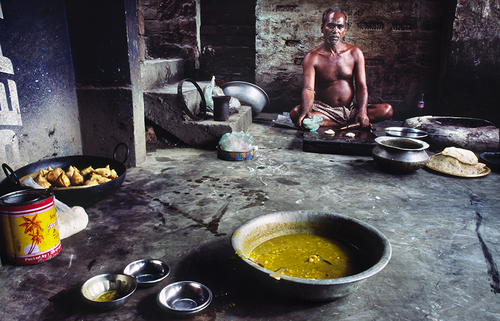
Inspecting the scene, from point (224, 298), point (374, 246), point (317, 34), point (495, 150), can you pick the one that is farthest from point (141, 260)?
point (317, 34)

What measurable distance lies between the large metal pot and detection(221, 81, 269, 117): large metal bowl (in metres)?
2.85

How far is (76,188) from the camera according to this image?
2182 millimetres

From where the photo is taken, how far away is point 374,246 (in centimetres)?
163

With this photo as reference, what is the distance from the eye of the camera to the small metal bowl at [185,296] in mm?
1437

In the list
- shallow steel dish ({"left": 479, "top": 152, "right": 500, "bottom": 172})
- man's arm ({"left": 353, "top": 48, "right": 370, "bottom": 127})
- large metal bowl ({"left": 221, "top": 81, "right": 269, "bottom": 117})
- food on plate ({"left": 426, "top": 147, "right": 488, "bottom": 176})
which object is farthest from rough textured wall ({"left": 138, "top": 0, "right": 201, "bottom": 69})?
shallow steel dish ({"left": 479, "top": 152, "right": 500, "bottom": 172})

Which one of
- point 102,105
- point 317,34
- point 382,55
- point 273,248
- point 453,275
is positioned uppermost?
point 317,34

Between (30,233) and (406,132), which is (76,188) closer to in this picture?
(30,233)

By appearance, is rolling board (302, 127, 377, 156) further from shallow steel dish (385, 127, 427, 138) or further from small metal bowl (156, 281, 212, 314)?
small metal bowl (156, 281, 212, 314)

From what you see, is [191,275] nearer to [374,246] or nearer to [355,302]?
[355,302]

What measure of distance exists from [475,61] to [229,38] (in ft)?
14.8

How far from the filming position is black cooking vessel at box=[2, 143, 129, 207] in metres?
2.15

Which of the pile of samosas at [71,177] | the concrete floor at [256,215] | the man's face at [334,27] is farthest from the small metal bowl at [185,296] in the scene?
the man's face at [334,27]

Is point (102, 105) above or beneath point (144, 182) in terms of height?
above

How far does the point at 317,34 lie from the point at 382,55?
131 cm
